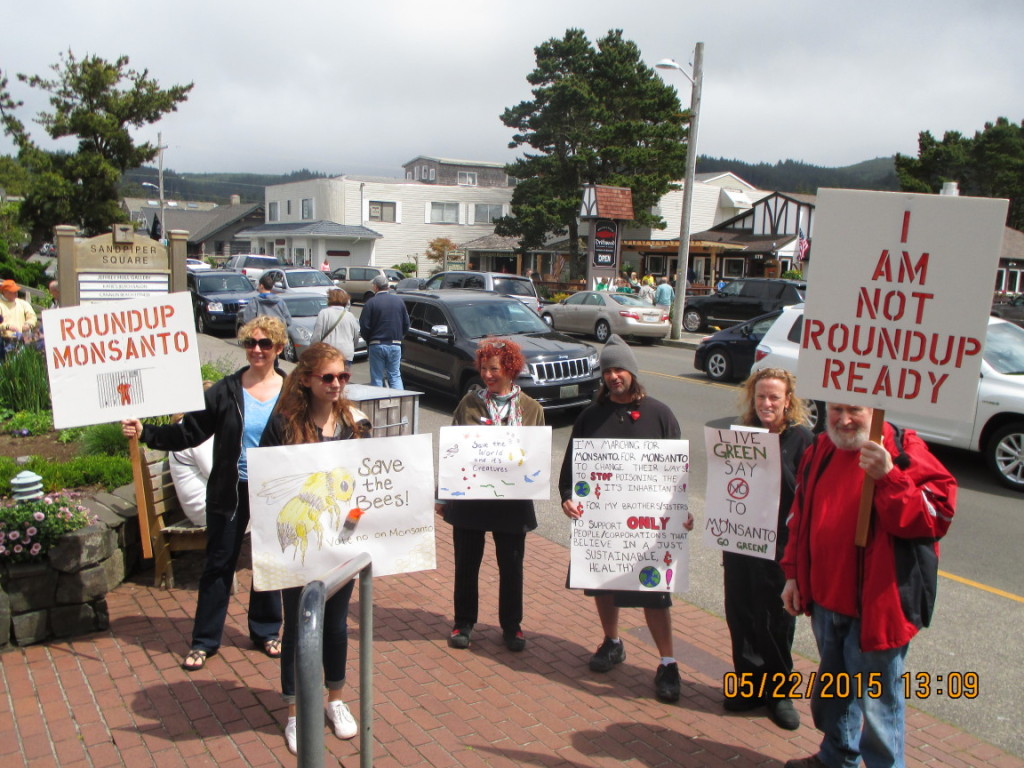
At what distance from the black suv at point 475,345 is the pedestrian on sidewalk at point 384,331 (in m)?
0.76

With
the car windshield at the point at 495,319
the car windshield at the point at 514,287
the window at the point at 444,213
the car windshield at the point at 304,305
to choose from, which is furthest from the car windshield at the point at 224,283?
the window at the point at 444,213

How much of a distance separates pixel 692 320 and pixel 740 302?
2.23 metres

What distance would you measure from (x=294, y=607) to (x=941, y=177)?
5620 centimetres

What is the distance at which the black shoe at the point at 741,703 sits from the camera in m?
4.08

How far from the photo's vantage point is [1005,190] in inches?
2159

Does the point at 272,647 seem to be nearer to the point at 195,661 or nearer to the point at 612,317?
the point at 195,661

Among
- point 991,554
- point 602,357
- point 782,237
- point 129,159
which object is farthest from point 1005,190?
point 602,357

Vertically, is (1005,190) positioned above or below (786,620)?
above

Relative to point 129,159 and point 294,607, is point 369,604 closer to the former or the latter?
point 294,607

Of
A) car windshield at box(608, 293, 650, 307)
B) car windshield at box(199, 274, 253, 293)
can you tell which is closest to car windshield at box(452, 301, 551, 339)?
car windshield at box(608, 293, 650, 307)

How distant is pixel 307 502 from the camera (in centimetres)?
360

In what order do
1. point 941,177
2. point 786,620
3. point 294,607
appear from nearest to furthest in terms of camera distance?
point 294,607, point 786,620, point 941,177
